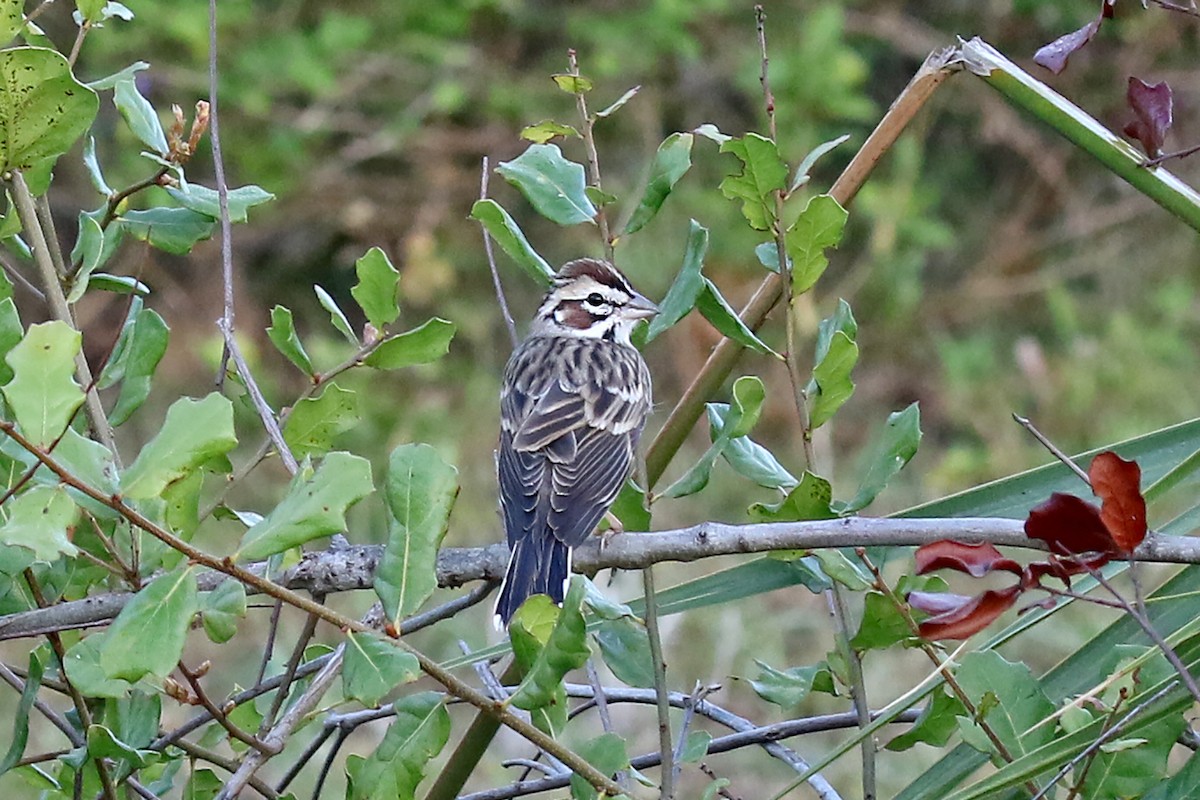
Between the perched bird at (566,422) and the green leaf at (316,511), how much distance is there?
1270 millimetres

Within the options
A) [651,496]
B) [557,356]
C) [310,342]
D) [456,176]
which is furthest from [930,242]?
[651,496]

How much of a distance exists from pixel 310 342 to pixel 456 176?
134cm

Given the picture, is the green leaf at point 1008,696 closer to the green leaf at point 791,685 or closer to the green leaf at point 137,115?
the green leaf at point 791,685

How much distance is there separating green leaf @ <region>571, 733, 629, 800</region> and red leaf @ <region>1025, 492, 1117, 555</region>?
54 cm

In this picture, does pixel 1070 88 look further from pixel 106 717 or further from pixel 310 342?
pixel 106 717

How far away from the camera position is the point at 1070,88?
31.3 feet

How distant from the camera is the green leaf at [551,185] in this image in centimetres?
238

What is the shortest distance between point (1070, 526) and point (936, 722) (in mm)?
497

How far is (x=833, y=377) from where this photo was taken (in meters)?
2.22

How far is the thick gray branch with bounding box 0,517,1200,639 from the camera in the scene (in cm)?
194

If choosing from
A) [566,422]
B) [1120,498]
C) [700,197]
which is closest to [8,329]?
[1120,498]

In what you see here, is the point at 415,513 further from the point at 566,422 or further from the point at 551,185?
the point at 566,422

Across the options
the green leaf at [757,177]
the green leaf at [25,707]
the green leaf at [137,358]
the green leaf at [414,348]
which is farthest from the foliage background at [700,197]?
the green leaf at [25,707]

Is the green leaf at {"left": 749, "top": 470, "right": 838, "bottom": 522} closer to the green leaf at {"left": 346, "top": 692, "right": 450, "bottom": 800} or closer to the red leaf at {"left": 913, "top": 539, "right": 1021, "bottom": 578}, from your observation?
the red leaf at {"left": 913, "top": 539, "right": 1021, "bottom": 578}
